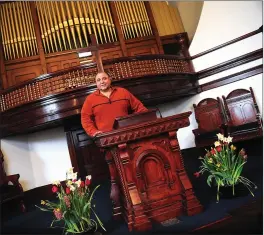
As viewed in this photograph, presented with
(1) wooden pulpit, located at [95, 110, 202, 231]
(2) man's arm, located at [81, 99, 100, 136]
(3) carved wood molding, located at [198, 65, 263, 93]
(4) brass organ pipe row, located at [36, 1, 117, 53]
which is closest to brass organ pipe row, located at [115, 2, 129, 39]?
(4) brass organ pipe row, located at [36, 1, 117, 53]

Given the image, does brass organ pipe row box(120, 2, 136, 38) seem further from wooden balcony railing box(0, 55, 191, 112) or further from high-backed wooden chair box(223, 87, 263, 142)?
high-backed wooden chair box(223, 87, 263, 142)

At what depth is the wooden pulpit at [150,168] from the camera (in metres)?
1.80

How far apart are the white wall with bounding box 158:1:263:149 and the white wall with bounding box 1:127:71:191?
268 cm

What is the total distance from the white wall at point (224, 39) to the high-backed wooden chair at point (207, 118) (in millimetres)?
266

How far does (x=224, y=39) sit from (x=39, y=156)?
440 centimetres

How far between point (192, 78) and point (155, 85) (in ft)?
3.64

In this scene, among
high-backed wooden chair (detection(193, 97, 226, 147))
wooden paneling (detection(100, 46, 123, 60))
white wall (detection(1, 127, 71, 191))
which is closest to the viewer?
high-backed wooden chair (detection(193, 97, 226, 147))

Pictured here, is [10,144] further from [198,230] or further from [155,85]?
[198,230]

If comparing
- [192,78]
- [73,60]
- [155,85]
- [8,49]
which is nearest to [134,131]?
[155,85]

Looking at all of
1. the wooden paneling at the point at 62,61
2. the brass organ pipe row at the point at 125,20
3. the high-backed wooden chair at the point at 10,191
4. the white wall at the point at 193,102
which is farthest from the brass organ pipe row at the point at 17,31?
the white wall at the point at 193,102

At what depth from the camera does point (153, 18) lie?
5.68 m

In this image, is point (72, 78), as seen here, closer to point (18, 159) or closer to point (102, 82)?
point (102, 82)

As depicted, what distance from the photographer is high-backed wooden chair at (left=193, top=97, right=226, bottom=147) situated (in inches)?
163

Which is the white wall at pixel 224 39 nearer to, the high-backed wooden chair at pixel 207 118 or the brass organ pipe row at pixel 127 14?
the high-backed wooden chair at pixel 207 118
